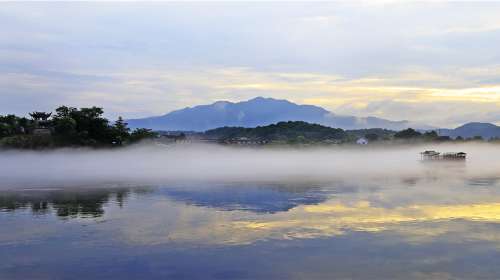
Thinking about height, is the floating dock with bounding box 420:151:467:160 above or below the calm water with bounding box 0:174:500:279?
above

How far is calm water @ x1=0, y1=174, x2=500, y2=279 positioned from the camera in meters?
20.2

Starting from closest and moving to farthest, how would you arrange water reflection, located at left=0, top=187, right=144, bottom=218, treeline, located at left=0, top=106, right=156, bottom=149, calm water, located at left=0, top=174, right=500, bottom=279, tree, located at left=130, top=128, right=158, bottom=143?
calm water, located at left=0, top=174, right=500, bottom=279 < water reflection, located at left=0, top=187, right=144, bottom=218 < treeline, located at left=0, top=106, right=156, bottom=149 < tree, located at left=130, top=128, right=158, bottom=143

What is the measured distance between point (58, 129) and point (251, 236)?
3418 inches

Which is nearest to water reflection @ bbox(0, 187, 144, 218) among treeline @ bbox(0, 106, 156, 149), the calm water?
the calm water

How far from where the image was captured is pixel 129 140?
125 metres

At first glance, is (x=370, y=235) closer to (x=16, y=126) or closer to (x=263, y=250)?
(x=263, y=250)

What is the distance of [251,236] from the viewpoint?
85.0 ft

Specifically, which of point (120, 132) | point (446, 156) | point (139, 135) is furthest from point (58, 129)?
point (446, 156)

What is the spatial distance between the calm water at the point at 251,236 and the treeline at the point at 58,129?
6224cm

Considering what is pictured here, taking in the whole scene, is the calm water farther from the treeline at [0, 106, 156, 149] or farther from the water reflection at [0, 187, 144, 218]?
the treeline at [0, 106, 156, 149]

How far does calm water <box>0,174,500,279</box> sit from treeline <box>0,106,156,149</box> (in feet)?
204

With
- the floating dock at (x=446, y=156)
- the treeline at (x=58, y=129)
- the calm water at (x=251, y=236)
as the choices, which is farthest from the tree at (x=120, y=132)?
the calm water at (x=251, y=236)

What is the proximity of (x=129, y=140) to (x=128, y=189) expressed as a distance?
252 ft

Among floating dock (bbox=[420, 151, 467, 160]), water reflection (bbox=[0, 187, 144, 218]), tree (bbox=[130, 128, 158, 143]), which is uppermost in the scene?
tree (bbox=[130, 128, 158, 143])
